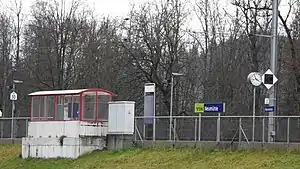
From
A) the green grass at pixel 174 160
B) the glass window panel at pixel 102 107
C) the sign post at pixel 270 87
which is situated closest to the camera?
the green grass at pixel 174 160

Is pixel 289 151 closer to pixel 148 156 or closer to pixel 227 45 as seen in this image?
pixel 148 156

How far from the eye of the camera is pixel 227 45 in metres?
62.7

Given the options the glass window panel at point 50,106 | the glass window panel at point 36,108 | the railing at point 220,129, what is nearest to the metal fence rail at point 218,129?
the railing at point 220,129

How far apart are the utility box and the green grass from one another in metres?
1.30

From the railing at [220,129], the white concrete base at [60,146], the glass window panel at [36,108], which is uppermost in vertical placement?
the glass window panel at [36,108]

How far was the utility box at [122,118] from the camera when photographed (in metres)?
34.1

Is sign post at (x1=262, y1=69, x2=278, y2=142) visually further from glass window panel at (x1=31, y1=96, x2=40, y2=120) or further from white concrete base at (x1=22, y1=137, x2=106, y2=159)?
glass window panel at (x1=31, y1=96, x2=40, y2=120)

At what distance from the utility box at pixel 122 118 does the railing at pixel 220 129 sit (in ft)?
3.58

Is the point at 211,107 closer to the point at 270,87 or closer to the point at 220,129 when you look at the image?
the point at 220,129

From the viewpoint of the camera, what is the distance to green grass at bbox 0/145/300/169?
25.5 m

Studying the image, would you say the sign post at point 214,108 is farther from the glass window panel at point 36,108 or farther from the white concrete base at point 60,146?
the glass window panel at point 36,108

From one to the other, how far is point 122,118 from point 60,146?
381 centimetres

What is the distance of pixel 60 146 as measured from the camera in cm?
3559

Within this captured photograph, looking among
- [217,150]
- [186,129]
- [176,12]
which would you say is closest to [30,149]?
[186,129]
